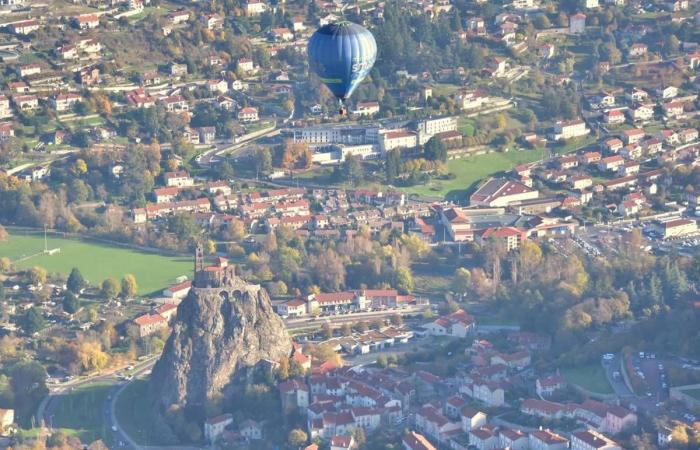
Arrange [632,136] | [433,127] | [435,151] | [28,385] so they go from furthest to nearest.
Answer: [632,136] < [433,127] < [435,151] < [28,385]

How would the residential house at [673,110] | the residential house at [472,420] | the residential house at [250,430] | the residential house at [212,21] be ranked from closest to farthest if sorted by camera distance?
1. the residential house at [472,420]
2. the residential house at [250,430]
3. the residential house at [673,110]
4. the residential house at [212,21]

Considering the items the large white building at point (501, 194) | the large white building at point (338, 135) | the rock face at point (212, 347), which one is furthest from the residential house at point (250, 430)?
the large white building at point (338, 135)

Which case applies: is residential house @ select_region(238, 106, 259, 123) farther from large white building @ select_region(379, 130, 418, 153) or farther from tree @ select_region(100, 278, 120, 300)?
tree @ select_region(100, 278, 120, 300)

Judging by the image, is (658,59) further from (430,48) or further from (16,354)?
(16,354)

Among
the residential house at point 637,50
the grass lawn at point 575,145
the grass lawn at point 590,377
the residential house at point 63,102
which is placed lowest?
the grass lawn at point 590,377

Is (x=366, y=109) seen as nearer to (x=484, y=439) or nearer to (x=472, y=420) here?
(x=472, y=420)

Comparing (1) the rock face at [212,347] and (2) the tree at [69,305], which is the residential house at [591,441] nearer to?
(1) the rock face at [212,347]

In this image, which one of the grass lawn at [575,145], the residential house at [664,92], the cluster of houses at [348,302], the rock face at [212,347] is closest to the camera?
the rock face at [212,347]

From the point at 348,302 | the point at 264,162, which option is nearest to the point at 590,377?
the point at 348,302

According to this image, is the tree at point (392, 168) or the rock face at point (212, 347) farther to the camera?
the tree at point (392, 168)
